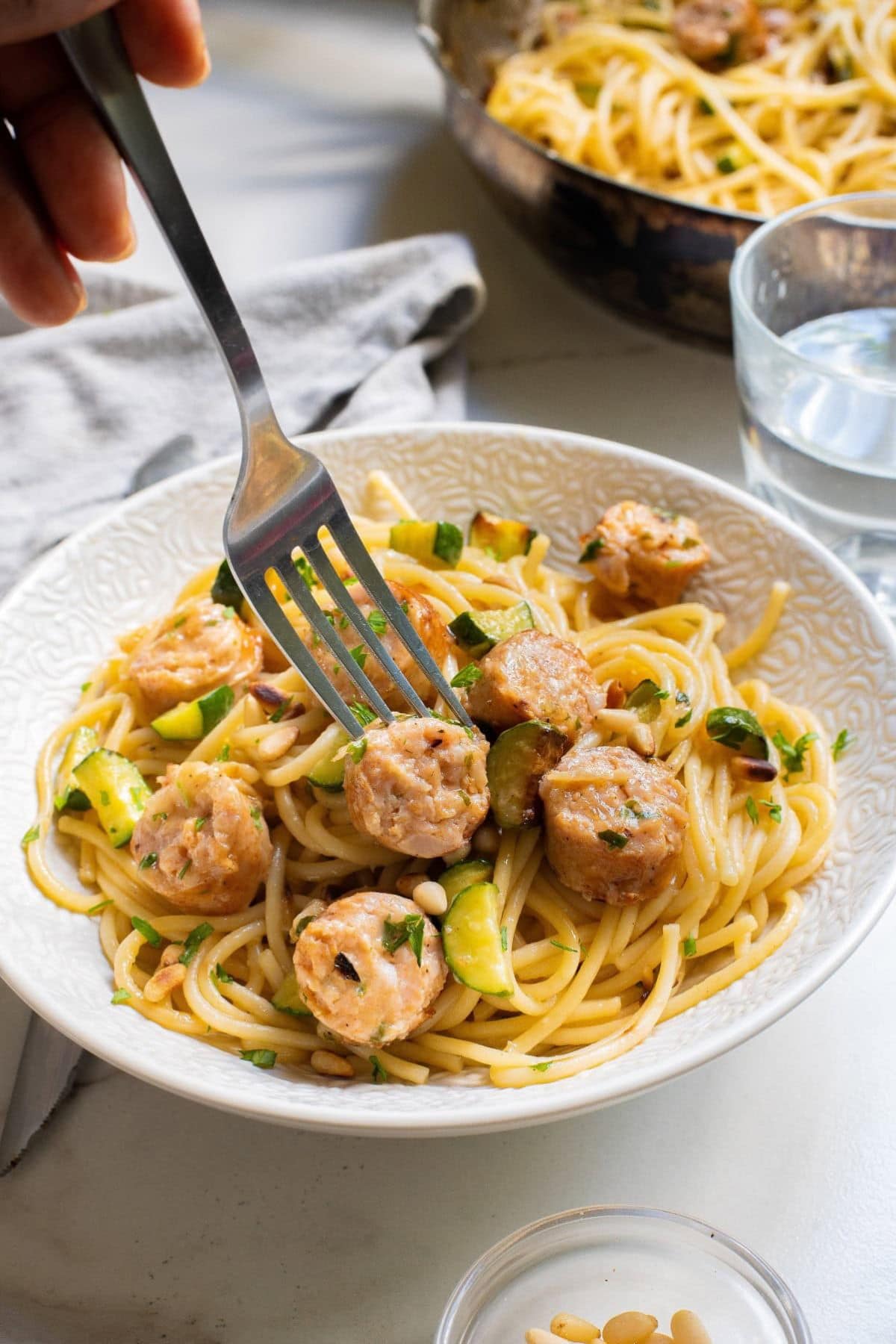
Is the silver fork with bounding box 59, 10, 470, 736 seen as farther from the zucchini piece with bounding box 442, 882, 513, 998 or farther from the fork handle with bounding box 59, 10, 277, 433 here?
the zucchini piece with bounding box 442, 882, 513, 998

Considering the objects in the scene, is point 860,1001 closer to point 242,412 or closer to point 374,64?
point 242,412

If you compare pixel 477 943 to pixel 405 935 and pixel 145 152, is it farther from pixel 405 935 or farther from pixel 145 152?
pixel 145 152

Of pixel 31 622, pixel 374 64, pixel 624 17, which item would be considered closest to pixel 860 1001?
Answer: pixel 31 622

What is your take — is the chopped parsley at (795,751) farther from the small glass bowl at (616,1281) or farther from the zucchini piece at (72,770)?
the zucchini piece at (72,770)

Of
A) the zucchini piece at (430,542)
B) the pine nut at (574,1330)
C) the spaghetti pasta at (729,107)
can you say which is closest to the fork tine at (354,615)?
the zucchini piece at (430,542)

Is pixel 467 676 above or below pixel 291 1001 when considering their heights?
above

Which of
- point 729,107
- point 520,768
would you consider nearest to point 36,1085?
point 520,768
